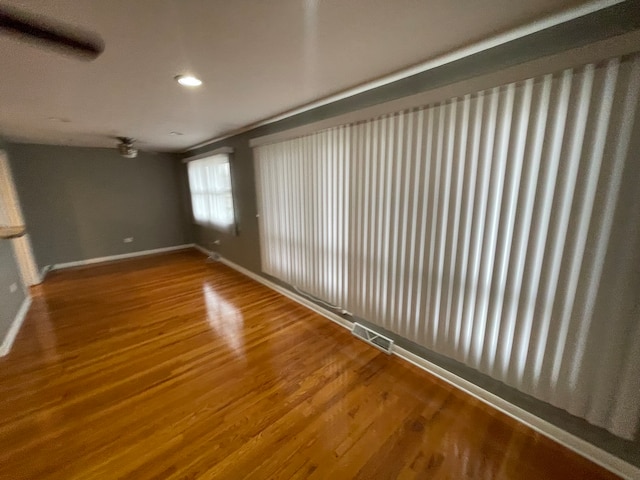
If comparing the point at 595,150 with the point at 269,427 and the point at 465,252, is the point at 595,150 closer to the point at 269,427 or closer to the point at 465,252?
the point at 465,252

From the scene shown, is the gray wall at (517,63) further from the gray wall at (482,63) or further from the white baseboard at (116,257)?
the white baseboard at (116,257)

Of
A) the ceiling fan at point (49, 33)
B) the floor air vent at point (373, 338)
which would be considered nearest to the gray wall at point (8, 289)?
the ceiling fan at point (49, 33)

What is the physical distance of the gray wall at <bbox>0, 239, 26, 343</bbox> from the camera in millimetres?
2457

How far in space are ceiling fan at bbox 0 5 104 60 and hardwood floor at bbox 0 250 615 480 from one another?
7.09 feet

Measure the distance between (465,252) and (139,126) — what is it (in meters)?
3.91

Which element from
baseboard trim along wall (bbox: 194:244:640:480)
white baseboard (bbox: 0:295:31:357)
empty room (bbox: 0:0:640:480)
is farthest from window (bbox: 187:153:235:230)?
baseboard trim along wall (bbox: 194:244:640:480)

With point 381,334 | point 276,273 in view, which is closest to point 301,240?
point 276,273

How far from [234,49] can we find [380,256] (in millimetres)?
1740

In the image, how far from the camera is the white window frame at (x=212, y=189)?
4.05m

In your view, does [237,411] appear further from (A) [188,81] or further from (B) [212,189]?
(B) [212,189]

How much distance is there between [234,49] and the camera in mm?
1432

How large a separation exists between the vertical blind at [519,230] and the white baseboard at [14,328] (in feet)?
10.9

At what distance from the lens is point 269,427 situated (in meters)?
1.52

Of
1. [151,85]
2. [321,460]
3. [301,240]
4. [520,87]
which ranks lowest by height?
[321,460]
